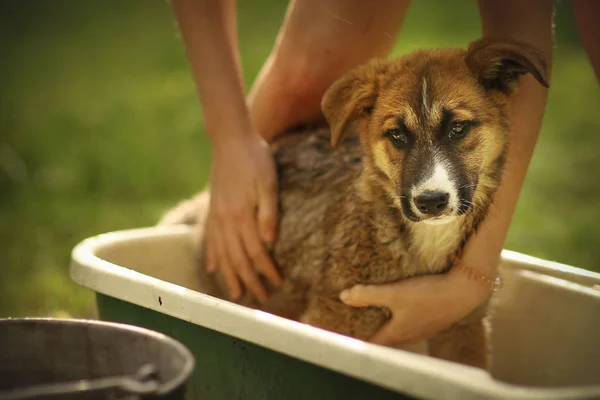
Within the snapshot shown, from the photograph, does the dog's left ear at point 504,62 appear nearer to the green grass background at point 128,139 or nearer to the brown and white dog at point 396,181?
the brown and white dog at point 396,181

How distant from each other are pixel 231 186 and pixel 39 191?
14.0 feet

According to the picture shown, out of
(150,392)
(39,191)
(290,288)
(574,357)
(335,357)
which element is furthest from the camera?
(39,191)

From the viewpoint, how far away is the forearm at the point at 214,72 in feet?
10.5

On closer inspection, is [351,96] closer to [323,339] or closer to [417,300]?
[417,300]

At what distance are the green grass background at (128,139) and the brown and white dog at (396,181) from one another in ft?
1.44

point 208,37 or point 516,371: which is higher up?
point 208,37

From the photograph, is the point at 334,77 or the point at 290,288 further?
the point at 334,77

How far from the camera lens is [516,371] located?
3.19m

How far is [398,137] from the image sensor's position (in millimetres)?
2742

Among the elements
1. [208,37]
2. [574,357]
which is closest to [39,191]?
[208,37]

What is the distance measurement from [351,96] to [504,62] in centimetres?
56

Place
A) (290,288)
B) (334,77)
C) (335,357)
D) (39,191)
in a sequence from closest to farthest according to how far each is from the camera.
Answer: (335,357)
(290,288)
(334,77)
(39,191)

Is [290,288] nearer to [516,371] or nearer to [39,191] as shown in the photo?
[516,371]

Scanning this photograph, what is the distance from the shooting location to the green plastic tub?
6.72 ft
